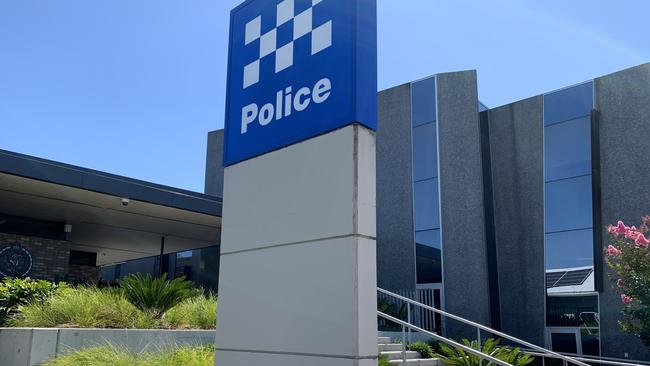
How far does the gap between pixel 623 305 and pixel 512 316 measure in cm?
371

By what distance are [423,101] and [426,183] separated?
131 inches

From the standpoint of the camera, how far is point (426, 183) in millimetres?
22406

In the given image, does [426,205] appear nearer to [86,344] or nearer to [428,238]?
→ [428,238]

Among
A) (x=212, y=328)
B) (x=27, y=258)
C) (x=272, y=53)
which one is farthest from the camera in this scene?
(x=27, y=258)

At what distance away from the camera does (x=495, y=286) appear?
20875 mm

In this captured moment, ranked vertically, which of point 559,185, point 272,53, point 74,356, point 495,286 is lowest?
point 74,356

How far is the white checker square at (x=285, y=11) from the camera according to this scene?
4805 millimetres

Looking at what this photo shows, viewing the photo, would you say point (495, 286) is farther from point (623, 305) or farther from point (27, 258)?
point (27, 258)

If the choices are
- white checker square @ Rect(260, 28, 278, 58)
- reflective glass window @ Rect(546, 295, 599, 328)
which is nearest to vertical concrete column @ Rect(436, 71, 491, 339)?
reflective glass window @ Rect(546, 295, 599, 328)

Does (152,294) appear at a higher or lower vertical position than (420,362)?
higher


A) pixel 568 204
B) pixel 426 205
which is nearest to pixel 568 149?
pixel 568 204

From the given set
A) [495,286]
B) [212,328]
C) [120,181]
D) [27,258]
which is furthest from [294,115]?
[495,286]

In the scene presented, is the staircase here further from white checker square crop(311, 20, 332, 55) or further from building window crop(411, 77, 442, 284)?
building window crop(411, 77, 442, 284)

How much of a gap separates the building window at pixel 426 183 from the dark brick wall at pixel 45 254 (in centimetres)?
1226
